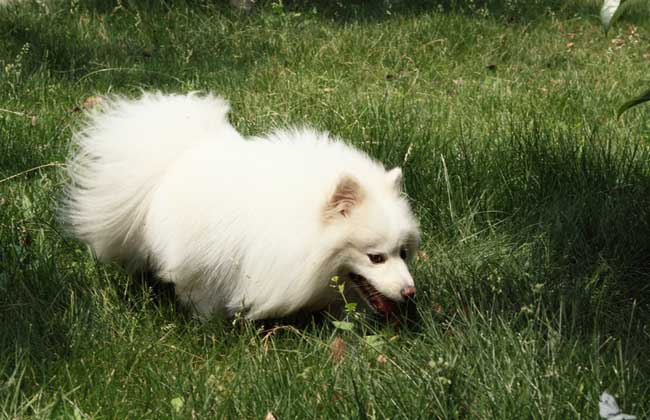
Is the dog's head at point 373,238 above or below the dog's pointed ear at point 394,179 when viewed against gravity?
below

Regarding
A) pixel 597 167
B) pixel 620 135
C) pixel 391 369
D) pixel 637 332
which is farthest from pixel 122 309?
pixel 620 135

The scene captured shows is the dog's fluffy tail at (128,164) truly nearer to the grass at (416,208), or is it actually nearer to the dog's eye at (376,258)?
the grass at (416,208)

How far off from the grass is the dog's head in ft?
0.56

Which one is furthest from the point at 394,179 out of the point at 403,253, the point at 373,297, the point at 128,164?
the point at 128,164

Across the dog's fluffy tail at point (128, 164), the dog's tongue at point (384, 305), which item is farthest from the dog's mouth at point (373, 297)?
the dog's fluffy tail at point (128, 164)

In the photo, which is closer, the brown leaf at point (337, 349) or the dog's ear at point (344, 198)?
the brown leaf at point (337, 349)

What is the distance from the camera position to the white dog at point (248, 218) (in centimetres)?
300

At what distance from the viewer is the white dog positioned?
300 cm

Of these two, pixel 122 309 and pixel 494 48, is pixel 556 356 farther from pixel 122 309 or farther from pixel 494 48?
pixel 494 48

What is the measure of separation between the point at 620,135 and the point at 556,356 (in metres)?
2.57

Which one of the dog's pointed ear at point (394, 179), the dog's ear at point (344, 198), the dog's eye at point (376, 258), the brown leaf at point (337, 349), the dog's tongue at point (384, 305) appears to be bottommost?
the brown leaf at point (337, 349)

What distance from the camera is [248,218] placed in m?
3.05

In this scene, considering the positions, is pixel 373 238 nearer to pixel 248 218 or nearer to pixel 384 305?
pixel 384 305

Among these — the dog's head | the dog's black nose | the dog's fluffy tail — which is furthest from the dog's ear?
the dog's fluffy tail
